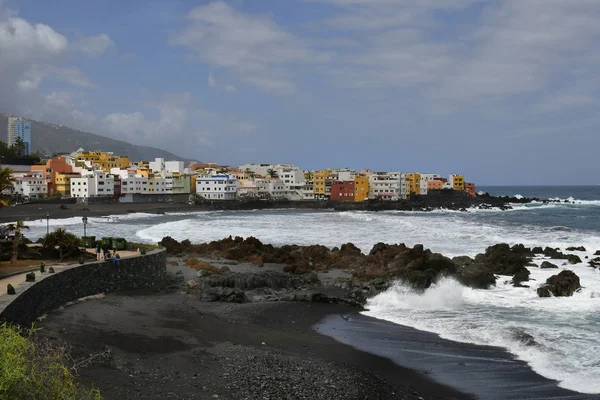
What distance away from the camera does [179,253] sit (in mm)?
30203

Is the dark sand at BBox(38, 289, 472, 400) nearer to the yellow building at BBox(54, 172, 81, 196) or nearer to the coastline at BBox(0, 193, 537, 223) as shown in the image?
the coastline at BBox(0, 193, 537, 223)

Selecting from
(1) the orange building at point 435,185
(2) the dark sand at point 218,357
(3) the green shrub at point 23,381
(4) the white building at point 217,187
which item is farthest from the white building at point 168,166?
(3) the green shrub at point 23,381

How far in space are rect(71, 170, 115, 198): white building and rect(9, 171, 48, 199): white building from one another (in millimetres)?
4803

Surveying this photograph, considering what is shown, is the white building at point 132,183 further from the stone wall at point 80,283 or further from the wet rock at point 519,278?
the wet rock at point 519,278

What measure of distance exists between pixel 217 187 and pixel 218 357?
3836 inches

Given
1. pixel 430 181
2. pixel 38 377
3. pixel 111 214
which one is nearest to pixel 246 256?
pixel 38 377

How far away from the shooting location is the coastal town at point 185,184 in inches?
3661

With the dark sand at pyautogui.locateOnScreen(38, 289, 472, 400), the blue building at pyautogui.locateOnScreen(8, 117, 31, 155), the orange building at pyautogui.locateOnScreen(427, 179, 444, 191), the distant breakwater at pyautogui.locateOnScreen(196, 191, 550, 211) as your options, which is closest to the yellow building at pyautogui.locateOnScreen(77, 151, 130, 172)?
the distant breakwater at pyautogui.locateOnScreen(196, 191, 550, 211)

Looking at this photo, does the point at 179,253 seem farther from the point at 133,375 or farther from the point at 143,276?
the point at 133,375

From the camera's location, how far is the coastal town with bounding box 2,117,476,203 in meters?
93.0

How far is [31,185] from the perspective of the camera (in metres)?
90.0

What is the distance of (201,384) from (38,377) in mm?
4339

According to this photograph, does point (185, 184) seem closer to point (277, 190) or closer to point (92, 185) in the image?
point (277, 190)

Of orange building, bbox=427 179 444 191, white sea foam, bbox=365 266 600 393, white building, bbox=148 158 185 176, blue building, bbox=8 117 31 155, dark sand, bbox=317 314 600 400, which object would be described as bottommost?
dark sand, bbox=317 314 600 400
